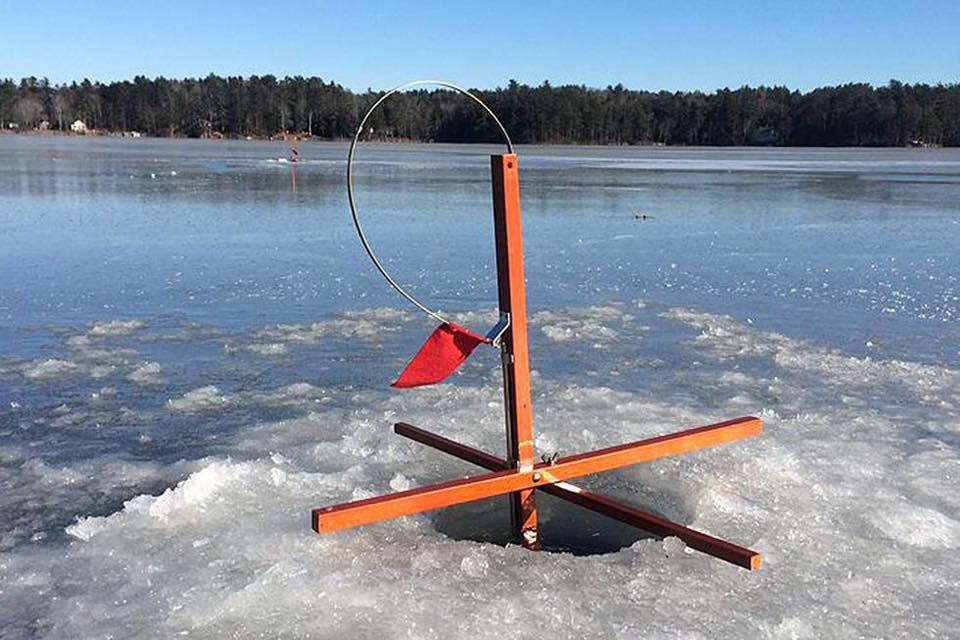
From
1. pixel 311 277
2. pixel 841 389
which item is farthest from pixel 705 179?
pixel 841 389

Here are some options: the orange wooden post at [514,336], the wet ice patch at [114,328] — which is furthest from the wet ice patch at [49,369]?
the orange wooden post at [514,336]

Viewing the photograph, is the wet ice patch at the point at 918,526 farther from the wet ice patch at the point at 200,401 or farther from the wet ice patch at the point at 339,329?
the wet ice patch at the point at 339,329

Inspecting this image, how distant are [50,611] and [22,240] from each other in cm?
984

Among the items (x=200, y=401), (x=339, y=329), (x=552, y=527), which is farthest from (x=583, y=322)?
(x=552, y=527)

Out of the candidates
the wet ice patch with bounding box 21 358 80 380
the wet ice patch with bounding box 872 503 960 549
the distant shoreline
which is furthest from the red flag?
the distant shoreline

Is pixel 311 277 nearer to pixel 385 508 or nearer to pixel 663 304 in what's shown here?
pixel 663 304

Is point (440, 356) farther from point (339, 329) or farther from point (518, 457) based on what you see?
point (339, 329)

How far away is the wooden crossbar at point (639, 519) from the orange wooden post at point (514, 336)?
14 centimetres

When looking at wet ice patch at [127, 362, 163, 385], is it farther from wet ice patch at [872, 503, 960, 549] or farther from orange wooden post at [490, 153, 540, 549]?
wet ice patch at [872, 503, 960, 549]

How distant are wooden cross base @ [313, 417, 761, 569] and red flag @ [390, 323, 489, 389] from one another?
0.41 metres

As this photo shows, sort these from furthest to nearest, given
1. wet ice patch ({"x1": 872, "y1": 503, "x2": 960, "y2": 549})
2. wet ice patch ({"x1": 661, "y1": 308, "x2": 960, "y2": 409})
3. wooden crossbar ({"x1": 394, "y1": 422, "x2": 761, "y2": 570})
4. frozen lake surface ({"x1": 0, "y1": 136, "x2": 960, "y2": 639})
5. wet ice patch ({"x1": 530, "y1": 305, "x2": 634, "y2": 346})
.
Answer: wet ice patch ({"x1": 530, "y1": 305, "x2": 634, "y2": 346})
wet ice patch ({"x1": 661, "y1": 308, "x2": 960, "y2": 409})
wet ice patch ({"x1": 872, "y1": 503, "x2": 960, "y2": 549})
wooden crossbar ({"x1": 394, "y1": 422, "x2": 761, "y2": 570})
frozen lake surface ({"x1": 0, "y1": 136, "x2": 960, "y2": 639})

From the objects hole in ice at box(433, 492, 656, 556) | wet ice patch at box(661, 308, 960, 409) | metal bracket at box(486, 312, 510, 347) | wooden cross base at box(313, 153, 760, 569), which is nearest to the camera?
wooden cross base at box(313, 153, 760, 569)

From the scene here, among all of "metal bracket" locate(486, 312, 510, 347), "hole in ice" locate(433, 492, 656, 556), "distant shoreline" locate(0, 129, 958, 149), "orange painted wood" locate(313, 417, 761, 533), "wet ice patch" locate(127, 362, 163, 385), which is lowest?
"hole in ice" locate(433, 492, 656, 556)

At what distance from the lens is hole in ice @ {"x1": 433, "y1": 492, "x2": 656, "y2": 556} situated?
3660 mm
